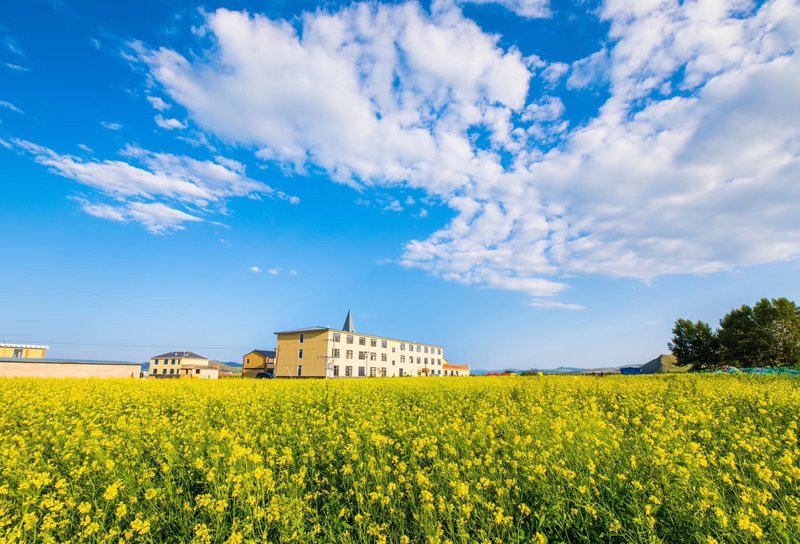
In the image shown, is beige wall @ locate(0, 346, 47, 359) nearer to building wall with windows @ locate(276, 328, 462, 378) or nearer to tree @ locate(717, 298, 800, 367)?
building wall with windows @ locate(276, 328, 462, 378)

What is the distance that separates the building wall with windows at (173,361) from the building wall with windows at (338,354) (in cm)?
4927

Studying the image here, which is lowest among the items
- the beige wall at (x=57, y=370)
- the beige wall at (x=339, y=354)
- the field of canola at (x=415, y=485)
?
the field of canola at (x=415, y=485)

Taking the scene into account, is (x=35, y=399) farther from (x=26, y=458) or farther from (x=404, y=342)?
(x=404, y=342)

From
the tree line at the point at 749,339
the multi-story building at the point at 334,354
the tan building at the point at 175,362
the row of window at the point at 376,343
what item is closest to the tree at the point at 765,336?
the tree line at the point at 749,339

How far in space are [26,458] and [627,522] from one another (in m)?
10.1

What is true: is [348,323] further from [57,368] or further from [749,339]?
[749,339]

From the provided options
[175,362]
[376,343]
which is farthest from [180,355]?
[376,343]

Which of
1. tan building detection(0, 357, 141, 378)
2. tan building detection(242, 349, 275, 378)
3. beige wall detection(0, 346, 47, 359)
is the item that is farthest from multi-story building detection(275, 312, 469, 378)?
beige wall detection(0, 346, 47, 359)

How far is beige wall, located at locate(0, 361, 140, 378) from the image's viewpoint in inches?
1689

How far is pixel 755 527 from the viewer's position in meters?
3.52

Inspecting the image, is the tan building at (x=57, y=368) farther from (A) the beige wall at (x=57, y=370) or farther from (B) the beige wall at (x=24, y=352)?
(B) the beige wall at (x=24, y=352)

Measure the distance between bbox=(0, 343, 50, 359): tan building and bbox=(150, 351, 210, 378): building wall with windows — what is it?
30.5m

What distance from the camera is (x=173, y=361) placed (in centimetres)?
10694

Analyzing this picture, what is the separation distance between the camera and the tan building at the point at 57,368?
43.1 m
